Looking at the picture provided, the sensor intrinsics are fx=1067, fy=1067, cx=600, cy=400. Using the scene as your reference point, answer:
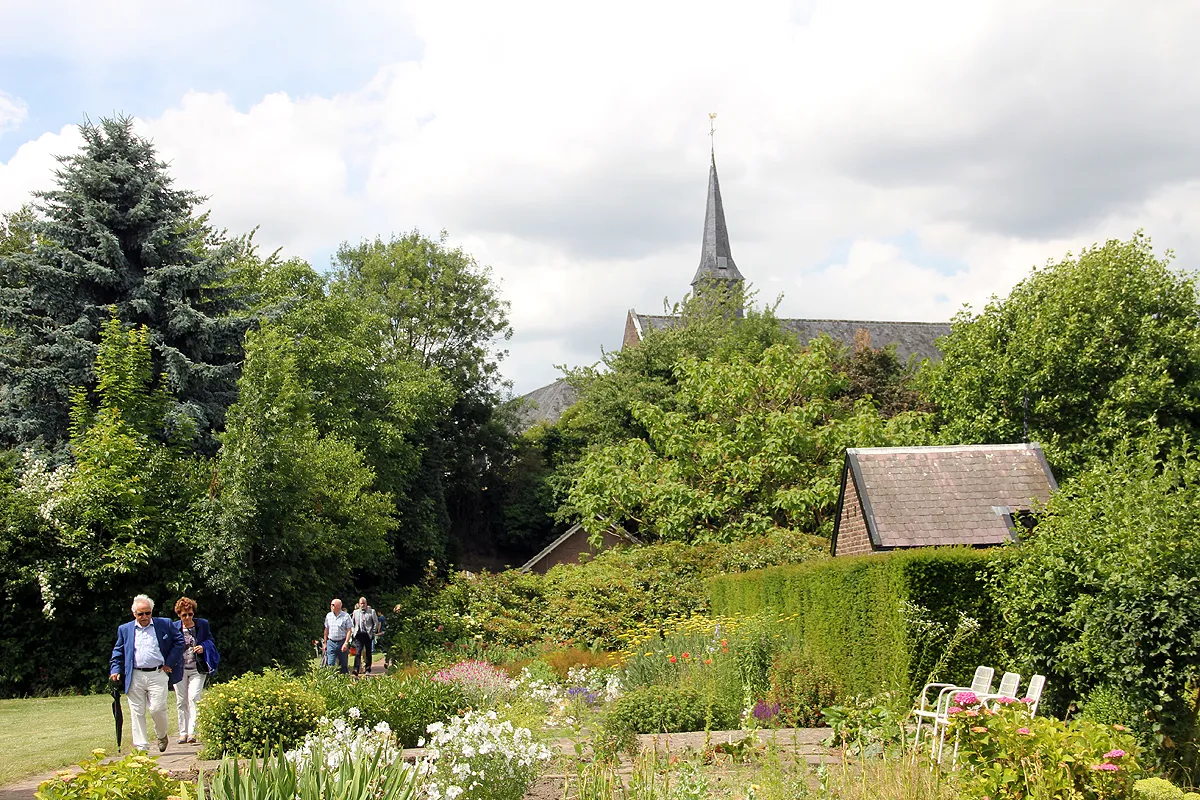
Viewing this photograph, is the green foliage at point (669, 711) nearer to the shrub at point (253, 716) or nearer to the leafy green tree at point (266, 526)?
the shrub at point (253, 716)

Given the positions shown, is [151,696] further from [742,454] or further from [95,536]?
[742,454]

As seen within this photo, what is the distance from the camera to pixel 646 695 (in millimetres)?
10930

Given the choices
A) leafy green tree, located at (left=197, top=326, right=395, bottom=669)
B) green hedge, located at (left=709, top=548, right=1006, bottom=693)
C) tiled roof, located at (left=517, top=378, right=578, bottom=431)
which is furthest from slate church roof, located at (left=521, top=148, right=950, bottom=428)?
green hedge, located at (left=709, top=548, right=1006, bottom=693)

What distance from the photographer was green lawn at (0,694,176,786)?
10.0 m

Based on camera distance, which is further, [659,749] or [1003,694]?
[1003,694]

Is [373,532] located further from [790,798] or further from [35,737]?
[790,798]

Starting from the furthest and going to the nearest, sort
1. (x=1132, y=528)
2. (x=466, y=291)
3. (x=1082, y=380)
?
(x=466, y=291)
(x=1082, y=380)
(x=1132, y=528)

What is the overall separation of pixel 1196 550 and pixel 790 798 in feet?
16.7

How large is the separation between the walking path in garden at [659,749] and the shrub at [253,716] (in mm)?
279

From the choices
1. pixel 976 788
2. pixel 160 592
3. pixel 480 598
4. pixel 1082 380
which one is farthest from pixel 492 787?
pixel 1082 380

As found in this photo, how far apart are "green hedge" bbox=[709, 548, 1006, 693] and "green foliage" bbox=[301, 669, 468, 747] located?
4705mm

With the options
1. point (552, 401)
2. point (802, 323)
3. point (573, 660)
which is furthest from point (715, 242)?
point (573, 660)

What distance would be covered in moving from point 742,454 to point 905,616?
15773 mm

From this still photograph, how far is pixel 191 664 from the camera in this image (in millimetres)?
11234
